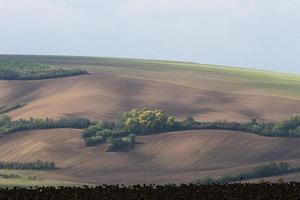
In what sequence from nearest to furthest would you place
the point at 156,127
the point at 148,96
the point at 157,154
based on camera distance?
the point at 157,154 < the point at 156,127 < the point at 148,96

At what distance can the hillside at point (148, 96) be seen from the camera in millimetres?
148000

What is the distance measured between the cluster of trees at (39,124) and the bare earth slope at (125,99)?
201 inches

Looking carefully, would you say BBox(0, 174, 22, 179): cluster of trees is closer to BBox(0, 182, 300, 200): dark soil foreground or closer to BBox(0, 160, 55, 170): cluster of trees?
BBox(0, 160, 55, 170): cluster of trees

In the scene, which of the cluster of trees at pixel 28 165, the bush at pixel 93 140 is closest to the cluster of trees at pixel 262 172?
the cluster of trees at pixel 28 165

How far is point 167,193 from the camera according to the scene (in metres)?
35.3

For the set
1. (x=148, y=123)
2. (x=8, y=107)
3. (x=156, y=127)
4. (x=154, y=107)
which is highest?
(x=154, y=107)

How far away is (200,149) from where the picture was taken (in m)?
124

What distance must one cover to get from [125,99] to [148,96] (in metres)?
4.37

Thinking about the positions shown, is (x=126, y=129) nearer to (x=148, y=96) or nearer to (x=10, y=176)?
(x=148, y=96)

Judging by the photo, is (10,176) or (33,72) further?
(33,72)

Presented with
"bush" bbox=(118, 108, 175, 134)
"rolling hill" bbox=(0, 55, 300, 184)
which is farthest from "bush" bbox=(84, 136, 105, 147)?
"bush" bbox=(118, 108, 175, 134)

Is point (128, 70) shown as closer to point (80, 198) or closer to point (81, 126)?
point (81, 126)

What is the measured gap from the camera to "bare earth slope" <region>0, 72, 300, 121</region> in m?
147

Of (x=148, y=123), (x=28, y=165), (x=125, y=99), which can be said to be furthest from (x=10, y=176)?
(x=125, y=99)
